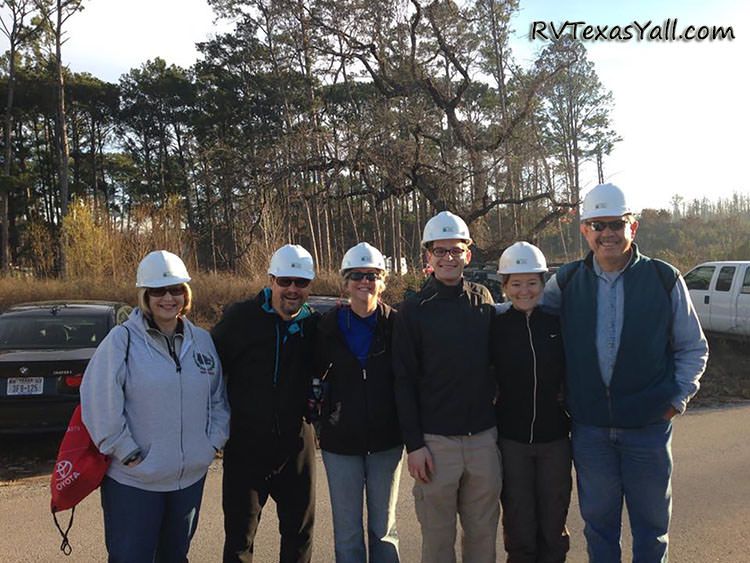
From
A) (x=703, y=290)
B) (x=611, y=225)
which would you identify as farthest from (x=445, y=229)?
(x=703, y=290)

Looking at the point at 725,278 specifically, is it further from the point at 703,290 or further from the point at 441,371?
Result: the point at 441,371

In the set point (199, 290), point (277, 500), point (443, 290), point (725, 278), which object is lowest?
point (277, 500)

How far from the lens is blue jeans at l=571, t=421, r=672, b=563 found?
9.36ft

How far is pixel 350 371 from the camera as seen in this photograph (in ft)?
9.77

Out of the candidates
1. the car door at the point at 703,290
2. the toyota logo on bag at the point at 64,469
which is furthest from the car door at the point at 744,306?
the toyota logo on bag at the point at 64,469

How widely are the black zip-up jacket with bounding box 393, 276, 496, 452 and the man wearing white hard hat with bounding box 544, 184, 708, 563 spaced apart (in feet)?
1.64

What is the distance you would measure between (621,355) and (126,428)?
2.40 m

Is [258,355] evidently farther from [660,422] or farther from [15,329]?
[15,329]

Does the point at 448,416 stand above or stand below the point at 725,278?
below

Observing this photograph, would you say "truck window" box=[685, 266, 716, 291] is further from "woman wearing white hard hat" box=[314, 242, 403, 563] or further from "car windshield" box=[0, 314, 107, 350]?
"car windshield" box=[0, 314, 107, 350]

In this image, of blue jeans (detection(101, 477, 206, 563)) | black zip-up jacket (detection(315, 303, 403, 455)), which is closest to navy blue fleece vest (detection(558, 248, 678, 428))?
black zip-up jacket (detection(315, 303, 403, 455))

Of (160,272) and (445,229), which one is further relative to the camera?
(445,229)

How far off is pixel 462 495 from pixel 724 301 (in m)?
9.96

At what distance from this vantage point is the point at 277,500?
315 cm
